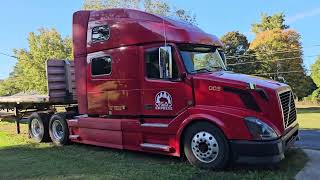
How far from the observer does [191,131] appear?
29.3ft

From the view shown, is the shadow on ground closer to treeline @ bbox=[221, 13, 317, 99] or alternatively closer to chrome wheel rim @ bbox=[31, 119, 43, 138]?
chrome wheel rim @ bbox=[31, 119, 43, 138]

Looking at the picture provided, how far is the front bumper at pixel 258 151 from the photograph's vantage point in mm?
8078

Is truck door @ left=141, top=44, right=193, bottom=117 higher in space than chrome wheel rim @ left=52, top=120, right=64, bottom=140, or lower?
higher

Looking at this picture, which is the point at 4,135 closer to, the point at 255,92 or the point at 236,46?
the point at 255,92

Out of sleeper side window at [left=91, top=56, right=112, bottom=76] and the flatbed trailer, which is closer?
sleeper side window at [left=91, top=56, right=112, bottom=76]

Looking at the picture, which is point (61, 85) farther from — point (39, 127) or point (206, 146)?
point (206, 146)

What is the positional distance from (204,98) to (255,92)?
997mm

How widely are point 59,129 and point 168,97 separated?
4620 millimetres

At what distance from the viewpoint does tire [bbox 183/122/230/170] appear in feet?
27.7

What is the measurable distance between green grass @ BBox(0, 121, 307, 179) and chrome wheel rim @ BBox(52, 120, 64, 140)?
933 mm

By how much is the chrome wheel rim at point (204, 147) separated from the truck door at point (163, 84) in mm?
696

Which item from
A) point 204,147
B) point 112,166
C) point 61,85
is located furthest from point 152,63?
point 61,85

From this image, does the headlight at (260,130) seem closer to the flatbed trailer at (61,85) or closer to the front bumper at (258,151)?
the front bumper at (258,151)

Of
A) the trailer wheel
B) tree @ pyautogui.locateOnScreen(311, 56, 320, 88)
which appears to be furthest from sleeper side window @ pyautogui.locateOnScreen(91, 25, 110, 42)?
tree @ pyautogui.locateOnScreen(311, 56, 320, 88)
